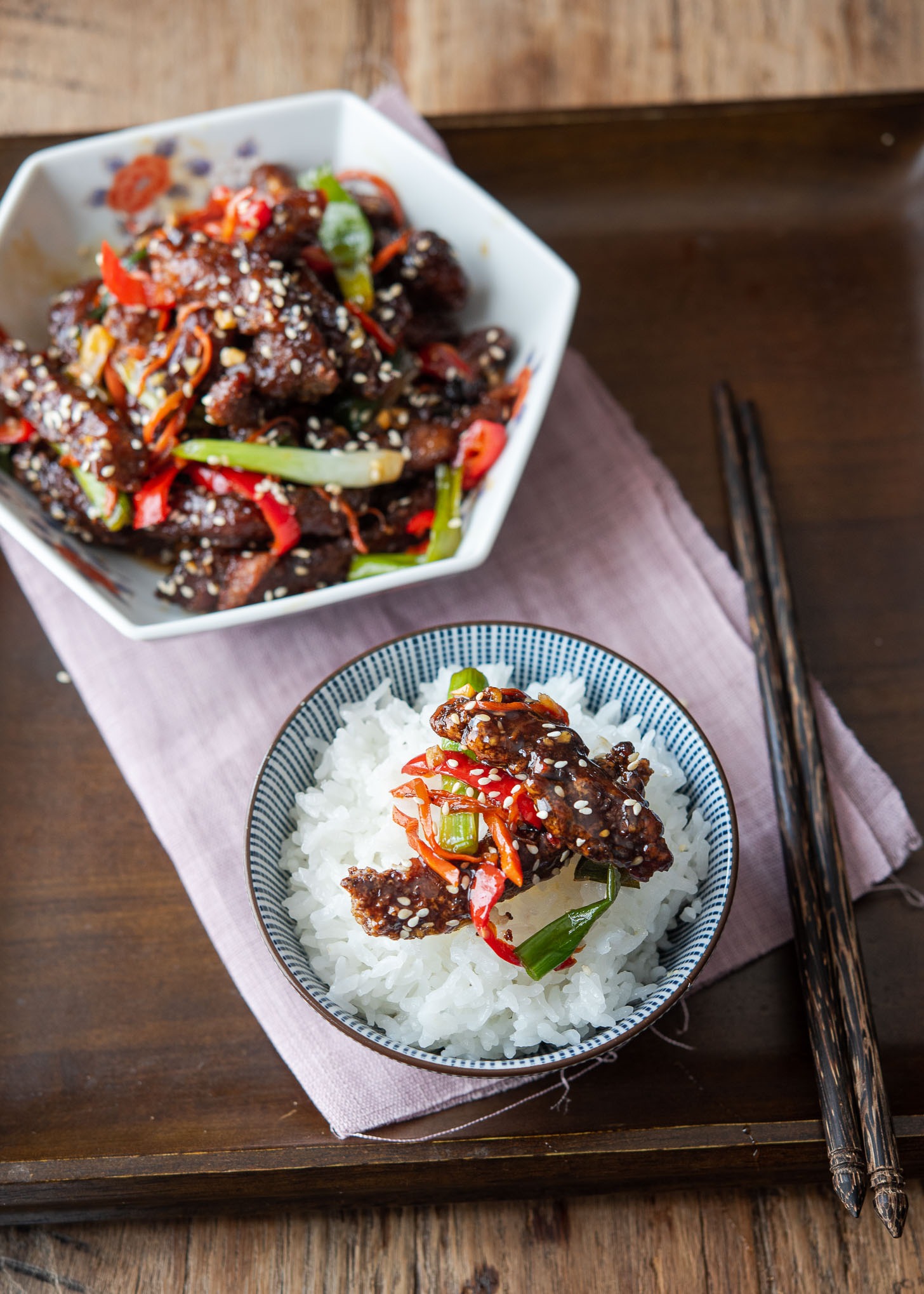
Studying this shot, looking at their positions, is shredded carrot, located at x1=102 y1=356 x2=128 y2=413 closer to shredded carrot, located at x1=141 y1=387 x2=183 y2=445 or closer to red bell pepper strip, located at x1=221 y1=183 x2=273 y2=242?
shredded carrot, located at x1=141 y1=387 x2=183 y2=445

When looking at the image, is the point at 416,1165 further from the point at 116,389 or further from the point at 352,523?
the point at 116,389

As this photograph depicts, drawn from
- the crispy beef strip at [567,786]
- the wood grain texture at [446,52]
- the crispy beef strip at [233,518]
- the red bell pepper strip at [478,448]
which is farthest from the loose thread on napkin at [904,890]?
the wood grain texture at [446,52]

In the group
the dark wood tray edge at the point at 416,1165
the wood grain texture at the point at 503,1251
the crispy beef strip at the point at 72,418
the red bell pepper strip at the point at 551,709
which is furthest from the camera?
the crispy beef strip at the point at 72,418

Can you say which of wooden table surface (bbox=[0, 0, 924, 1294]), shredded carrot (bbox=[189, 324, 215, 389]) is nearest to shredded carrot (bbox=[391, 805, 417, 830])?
shredded carrot (bbox=[189, 324, 215, 389])

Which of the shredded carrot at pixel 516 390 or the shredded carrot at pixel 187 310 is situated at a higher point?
the shredded carrot at pixel 187 310

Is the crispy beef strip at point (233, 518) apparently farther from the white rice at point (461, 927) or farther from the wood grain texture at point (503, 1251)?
the wood grain texture at point (503, 1251)

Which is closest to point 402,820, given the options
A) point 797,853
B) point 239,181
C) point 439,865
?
point 439,865

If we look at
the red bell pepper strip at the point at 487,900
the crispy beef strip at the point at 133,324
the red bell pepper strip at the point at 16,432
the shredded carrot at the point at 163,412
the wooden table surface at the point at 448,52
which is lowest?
the red bell pepper strip at the point at 487,900
